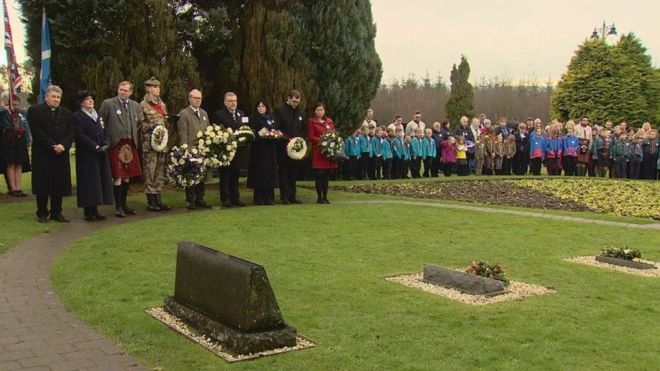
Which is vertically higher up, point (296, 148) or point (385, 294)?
point (296, 148)

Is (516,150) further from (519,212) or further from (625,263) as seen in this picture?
(625,263)

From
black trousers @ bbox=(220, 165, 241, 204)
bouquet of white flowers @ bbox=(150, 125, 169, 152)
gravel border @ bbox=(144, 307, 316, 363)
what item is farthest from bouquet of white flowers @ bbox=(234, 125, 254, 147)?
gravel border @ bbox=(144, 307, 316, 363)

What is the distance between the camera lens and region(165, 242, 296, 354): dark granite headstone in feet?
16.3

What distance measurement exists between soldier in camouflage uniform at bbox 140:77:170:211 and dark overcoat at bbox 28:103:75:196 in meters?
1.63

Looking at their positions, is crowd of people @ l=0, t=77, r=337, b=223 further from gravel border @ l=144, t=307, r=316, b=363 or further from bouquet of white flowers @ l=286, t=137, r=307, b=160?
gravel border @ l=144, t=307, r=316, b=363

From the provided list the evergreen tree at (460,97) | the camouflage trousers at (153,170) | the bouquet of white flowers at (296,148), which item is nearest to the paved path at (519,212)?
the bouquet of white flowers at (296,148)

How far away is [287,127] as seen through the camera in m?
14.2

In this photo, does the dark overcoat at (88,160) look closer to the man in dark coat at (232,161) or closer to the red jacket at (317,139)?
the man in dark coat at (232,161)

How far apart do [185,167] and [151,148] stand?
0.72 meters

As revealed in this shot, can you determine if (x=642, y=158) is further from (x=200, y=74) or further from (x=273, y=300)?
(x=273, y=300)

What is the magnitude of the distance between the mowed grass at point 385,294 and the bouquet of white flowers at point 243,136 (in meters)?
1.95

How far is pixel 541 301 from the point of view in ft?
21.7

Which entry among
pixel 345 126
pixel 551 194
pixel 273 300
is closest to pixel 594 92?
pixel 551 194

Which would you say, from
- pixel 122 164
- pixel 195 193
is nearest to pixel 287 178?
pixel 195 193
